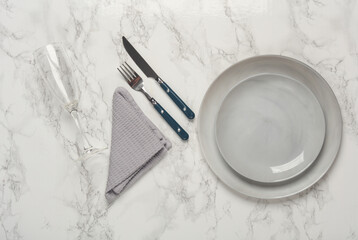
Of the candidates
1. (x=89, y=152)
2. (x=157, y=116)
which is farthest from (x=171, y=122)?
(x=89, y=152)

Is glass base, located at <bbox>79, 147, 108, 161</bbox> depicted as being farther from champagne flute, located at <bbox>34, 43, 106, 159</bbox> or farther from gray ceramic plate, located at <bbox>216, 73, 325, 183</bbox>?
gray ceramic plate, located at <bbox>216, 73, 325, 183</bbox>

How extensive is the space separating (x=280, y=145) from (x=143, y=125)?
346mm

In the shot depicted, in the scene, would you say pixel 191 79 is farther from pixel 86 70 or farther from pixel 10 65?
pixel 10 65

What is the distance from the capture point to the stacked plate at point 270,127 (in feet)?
3.34

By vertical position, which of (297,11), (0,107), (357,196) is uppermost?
(0,107)

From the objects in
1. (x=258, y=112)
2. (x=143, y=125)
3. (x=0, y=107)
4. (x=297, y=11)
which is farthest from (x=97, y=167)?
(x=297, y=11)

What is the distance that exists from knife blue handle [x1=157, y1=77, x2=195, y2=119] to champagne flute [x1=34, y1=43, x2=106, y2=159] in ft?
0.73

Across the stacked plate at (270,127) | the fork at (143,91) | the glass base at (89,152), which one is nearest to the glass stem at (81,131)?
the glass base at (89,152)

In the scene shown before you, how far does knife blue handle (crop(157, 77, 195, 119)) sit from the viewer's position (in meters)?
1.07

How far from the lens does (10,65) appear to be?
1.15 m

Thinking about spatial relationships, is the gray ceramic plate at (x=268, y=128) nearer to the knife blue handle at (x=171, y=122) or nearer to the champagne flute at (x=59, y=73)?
the knife blue handle at (x=171, y=122)

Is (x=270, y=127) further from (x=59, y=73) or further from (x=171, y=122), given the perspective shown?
(x=59, y=73)

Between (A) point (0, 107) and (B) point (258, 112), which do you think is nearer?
(B) point (258, 112)

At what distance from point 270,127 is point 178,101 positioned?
0.24m
